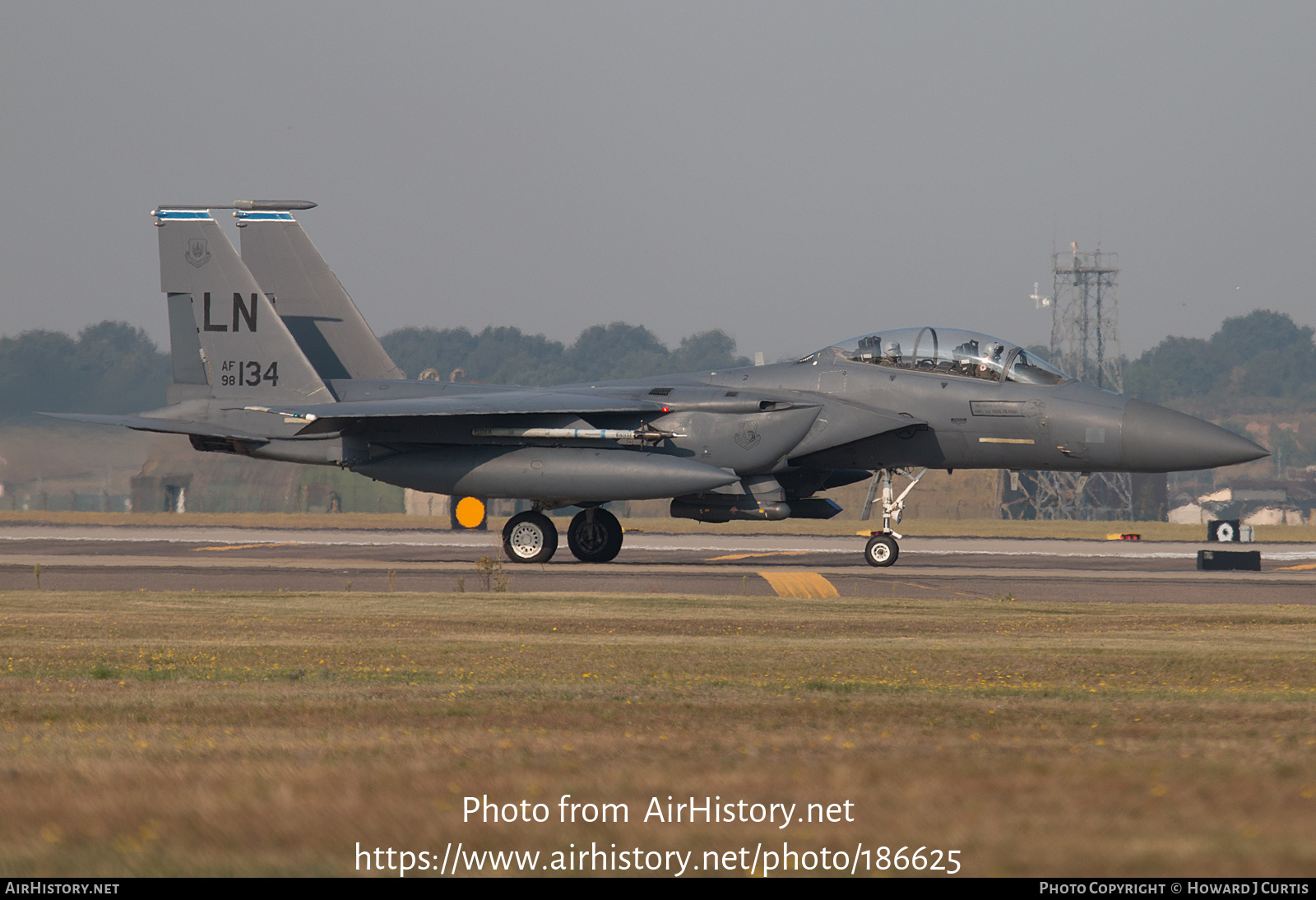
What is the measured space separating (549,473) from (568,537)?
251cm

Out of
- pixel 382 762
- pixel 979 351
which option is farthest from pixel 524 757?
pixel 979 351

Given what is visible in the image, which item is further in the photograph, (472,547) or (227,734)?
(472,547)

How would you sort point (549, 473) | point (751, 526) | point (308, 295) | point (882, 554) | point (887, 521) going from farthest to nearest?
point (751, 526) → point (308, 295) → point (887, 521) → point (882, 554) → point (549, 473)

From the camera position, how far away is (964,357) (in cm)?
2347

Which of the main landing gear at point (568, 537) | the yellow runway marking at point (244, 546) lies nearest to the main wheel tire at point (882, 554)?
the main landing gear at point (568, 537)

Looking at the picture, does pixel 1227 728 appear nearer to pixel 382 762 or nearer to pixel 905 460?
pixel 382 762

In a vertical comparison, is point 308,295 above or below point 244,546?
above

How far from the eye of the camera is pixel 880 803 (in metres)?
4.75

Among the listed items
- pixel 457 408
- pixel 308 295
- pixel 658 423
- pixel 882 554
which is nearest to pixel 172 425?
pixel 308 295

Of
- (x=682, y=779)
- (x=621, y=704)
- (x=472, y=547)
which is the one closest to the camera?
(x=682, y=779)

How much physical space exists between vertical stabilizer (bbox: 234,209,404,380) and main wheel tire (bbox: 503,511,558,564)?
6.09 m

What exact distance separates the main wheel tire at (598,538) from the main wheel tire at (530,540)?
539 millimetres

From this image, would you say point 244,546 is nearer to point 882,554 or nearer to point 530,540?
point 530,540

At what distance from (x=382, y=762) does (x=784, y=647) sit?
6.60 m
